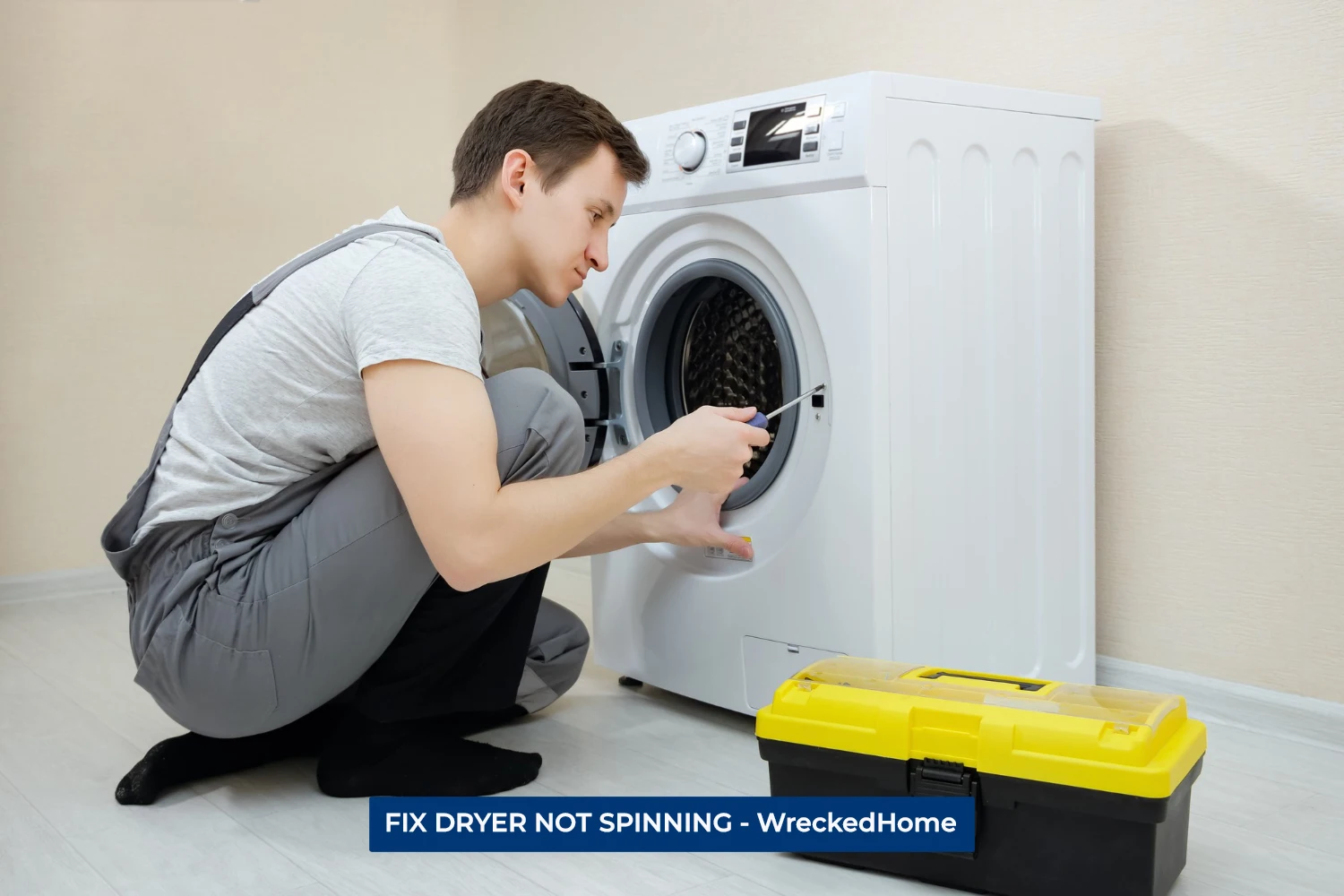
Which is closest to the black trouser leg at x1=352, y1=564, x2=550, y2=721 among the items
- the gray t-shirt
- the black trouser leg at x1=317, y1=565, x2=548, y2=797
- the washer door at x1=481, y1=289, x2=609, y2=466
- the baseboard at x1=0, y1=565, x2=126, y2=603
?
the black trouser leg at x1=317, y1=565, x2=548, y2=797

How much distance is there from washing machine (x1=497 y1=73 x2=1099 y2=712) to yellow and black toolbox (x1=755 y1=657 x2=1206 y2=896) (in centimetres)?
28

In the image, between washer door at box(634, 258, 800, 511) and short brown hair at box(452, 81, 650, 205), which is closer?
short brown hair at box(452, 81, 650, 205)

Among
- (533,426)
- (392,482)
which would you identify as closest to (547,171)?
(533,426)

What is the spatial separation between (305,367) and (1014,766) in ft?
2.85

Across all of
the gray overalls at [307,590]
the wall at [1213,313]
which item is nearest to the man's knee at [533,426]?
the gray overalls at [307,590]

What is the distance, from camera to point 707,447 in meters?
1.35

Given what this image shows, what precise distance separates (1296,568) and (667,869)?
1.02 m

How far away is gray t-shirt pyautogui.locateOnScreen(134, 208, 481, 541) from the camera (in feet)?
3.96

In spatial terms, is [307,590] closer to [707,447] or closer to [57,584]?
[707,447]

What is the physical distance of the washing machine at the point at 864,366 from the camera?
150cm

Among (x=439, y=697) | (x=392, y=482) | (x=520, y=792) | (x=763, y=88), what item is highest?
(x=763, y=88)

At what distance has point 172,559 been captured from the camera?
4.52 ft

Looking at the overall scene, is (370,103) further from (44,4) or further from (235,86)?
(44,4)

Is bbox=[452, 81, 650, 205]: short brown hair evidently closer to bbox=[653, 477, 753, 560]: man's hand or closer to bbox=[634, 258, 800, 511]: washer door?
bbox=[634, 258, 800, 511]: washer door
